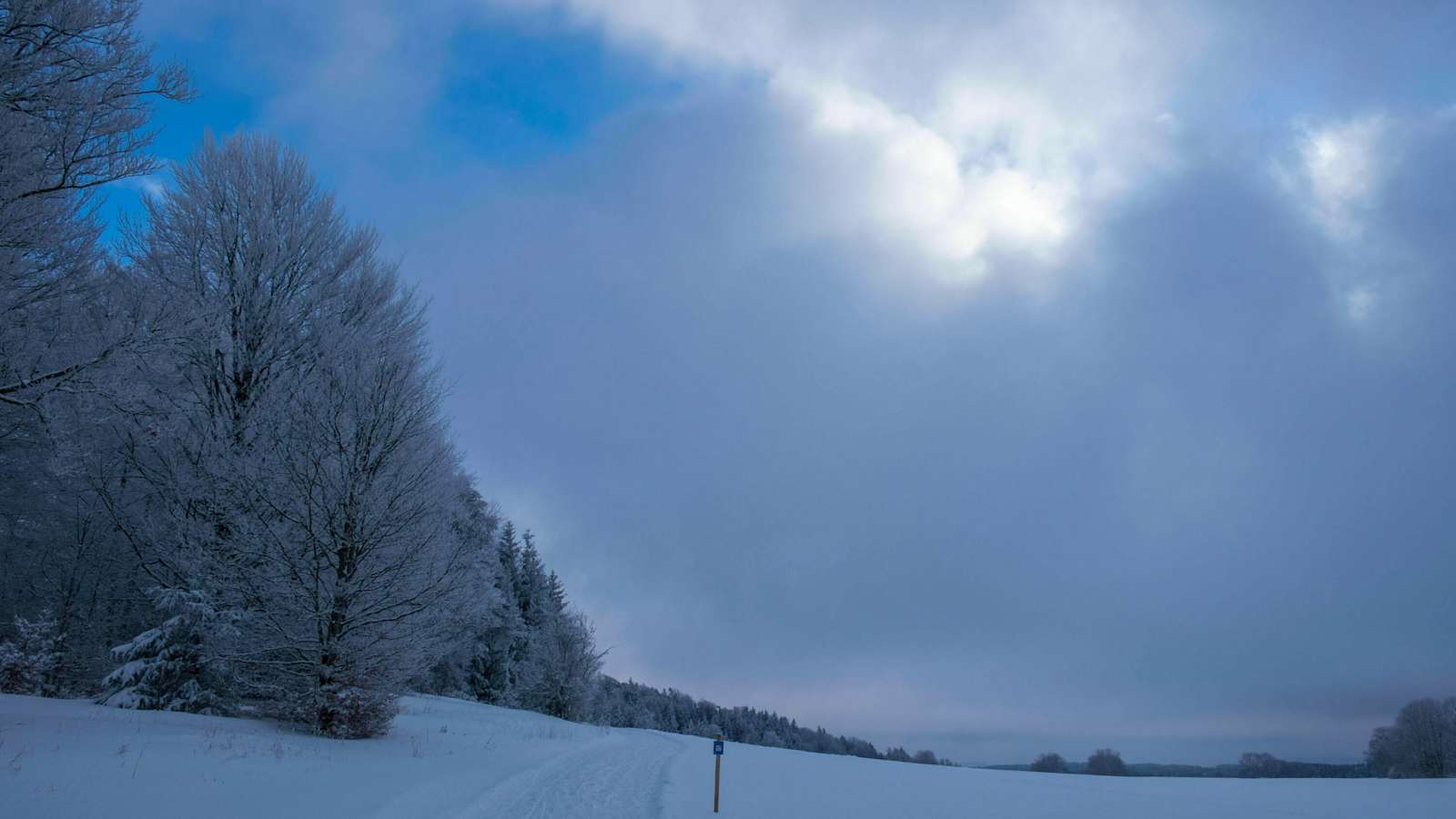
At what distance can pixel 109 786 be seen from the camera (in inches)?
295

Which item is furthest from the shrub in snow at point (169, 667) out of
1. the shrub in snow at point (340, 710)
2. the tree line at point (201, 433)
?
the shrub in snow at point (340, 710)

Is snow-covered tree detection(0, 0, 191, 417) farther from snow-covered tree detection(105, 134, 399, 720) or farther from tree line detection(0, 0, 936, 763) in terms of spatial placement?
snow-covered tree detection(105, 134, 399, 720)

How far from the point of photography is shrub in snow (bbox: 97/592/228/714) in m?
14.2

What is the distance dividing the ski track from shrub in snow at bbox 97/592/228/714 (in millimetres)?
7170

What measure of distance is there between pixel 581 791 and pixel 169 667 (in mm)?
9215

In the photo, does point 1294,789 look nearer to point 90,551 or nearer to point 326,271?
point 326,271

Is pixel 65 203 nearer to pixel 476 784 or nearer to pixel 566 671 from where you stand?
pixel 476 784

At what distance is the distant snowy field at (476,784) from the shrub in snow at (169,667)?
92cm

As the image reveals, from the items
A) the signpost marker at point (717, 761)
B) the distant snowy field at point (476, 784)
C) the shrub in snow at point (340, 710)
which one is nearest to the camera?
the distant snowy field at point (476, 784)

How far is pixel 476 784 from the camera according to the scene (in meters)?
11.0

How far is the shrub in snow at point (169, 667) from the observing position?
1422 cm

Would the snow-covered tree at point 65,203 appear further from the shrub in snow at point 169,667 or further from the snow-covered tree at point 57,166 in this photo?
the shrub in snow at point 169,667

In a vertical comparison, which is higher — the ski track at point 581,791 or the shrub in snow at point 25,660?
the shrub in snow at point 25,660

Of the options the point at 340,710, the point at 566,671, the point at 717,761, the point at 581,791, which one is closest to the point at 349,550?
the point at 340,710
